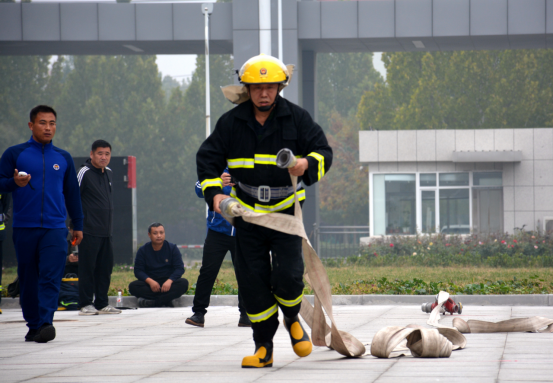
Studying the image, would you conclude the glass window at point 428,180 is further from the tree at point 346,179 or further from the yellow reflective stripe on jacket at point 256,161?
the tree at point 346,179

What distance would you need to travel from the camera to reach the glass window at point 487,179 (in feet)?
82.6

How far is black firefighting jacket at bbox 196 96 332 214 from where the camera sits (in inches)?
204

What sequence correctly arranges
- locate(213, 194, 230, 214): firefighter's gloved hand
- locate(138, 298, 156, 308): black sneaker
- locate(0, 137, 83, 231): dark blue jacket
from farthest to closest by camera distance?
locate(138, 298, 156, 308): black sneaker → locate(0, 137, 83, 231): dark blue jacket → locate(213, 194, 230, 214): firefighter's gloved hand

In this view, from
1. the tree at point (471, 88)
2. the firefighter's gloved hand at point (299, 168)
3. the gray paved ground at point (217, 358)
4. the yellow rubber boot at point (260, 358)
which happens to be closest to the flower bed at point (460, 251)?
the gray paved ground at point (217, 358)

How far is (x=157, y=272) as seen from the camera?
10.7 metres

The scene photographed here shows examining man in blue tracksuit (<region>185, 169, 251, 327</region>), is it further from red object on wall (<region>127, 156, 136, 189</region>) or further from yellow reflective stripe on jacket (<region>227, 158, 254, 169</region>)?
red object on wall (<region>127, 156, 136, 189</region>)

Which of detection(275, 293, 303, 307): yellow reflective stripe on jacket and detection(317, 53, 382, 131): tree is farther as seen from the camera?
detection(317, 53, 382, 131): tree

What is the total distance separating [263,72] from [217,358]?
6.77 ft

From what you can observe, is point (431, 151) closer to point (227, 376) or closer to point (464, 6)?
point (464, 6)

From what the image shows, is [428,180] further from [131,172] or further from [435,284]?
[435,284]

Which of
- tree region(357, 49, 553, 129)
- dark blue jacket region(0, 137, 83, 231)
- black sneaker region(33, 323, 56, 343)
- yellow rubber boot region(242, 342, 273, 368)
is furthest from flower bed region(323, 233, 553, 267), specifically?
tree region(357, 49, 553, 129)

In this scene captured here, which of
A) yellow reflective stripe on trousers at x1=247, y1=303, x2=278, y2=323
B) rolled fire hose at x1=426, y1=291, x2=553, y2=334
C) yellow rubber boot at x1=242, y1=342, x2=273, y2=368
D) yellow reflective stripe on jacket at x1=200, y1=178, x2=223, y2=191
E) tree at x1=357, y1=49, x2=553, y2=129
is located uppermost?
tree at x1=357, y1=49, x2=553, y2=129

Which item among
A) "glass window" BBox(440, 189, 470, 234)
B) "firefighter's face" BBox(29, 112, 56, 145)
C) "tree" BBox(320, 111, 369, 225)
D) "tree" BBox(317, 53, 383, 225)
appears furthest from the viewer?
"tree" BBox(317, 53, 383, 225)

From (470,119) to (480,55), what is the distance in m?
4.01
